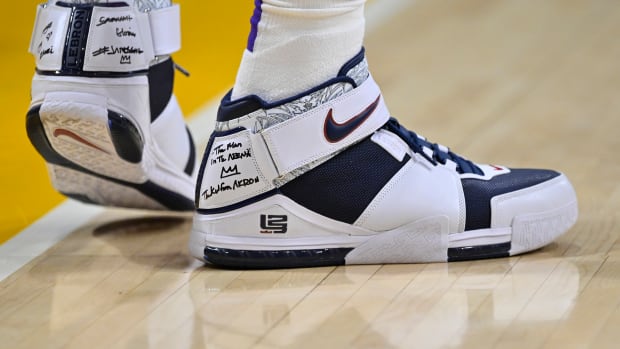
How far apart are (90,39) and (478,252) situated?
1.94ft

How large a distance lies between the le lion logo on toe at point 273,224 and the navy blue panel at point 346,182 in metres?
0.03

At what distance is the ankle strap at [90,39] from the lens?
57.1 inches


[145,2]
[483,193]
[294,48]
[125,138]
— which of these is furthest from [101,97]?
[483,193]

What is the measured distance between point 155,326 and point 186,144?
500 mm

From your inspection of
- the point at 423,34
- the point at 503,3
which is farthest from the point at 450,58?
the point at 503,3

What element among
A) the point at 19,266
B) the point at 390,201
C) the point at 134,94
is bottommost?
the point at 19,266

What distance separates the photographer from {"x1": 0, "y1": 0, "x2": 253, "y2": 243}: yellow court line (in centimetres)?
182

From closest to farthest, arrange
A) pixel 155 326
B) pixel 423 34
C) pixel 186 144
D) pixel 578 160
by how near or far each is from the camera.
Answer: pixel 155 326 < pixel 186 144 < pixel 578 160 < pixel 423 34

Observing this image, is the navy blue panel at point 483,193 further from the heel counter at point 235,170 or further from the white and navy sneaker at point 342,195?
the heel counter at point 235,170

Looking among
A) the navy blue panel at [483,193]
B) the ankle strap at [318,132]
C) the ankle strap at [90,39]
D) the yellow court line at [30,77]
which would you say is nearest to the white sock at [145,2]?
the ankle strap at [90,39]

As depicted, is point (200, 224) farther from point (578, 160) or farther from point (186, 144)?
point (578, 160)

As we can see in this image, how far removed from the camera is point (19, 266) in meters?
1.49

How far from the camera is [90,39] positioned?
4.76ft

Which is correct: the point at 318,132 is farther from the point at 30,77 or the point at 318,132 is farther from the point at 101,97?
the point at 30,77
